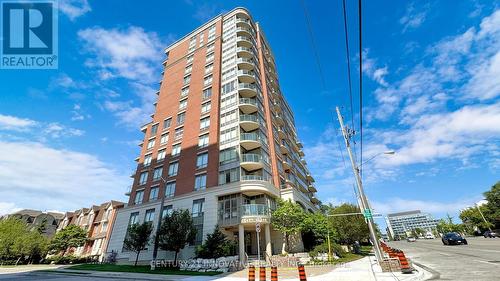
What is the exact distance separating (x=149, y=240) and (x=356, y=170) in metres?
25.7

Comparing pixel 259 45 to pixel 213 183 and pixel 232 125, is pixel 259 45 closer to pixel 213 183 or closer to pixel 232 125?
pixel 232 125

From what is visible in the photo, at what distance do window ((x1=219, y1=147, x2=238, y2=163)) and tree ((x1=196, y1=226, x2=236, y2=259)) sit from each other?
9.52 meters

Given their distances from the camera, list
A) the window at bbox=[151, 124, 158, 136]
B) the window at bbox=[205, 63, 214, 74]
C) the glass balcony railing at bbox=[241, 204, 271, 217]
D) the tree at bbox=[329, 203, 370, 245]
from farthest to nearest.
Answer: the window at bbox=[151, 124, 158, 136]
the window at bbox=[205, 63, 214, 74]
the tree at bbox=[329, 203, 370, 245]
the glass balcony railing at bbox=[241, 204, 271, 217]

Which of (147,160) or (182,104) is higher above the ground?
(182,104)

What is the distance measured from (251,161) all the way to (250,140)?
2.99m

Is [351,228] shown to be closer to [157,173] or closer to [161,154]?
[157,173]

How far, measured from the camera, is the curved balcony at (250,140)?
32938 mm

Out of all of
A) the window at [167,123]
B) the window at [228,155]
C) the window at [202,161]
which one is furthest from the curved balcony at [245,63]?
the window at [202,161]

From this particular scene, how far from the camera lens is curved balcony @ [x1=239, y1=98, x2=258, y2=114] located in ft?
118

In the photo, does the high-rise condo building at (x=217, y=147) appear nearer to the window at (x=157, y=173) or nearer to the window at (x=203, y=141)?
the window at (x=203, y=141)

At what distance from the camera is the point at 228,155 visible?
3300 cm

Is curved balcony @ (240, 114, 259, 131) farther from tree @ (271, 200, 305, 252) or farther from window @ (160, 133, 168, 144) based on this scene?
window @ (160, 133, 168, 144)

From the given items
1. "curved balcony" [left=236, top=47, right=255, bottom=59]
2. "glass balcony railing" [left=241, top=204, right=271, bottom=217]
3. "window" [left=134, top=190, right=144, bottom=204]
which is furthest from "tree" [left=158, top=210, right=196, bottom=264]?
"curved balcony" [left=236, top=47, right=255, bottom=59]

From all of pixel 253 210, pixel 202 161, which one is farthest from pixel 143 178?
pixel 253 210
